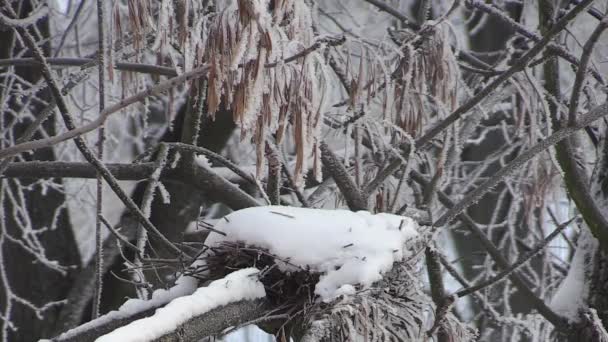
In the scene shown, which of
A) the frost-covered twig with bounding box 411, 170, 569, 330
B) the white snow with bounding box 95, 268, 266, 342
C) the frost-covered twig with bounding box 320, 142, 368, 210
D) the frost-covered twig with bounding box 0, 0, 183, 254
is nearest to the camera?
the white snow with bounding box 95, 268, 266, 342

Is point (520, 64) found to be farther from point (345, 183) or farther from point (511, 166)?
point (345, 183)

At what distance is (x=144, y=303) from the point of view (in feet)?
4.68

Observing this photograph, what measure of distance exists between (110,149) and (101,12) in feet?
10.9

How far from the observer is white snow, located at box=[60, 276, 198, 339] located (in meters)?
1.38

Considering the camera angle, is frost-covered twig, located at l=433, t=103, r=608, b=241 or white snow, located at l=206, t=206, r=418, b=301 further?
frost-covered twig, located at l=433, t=103, r=608, b=241

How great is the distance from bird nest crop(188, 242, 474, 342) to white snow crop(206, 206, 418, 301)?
0.6 inches

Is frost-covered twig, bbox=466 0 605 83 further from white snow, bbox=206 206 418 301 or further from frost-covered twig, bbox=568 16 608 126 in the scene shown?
white snow, bbox=206 206 418 301

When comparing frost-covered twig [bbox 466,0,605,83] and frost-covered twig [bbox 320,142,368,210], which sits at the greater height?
frost-covered twig [bbox 466,0,605,83]

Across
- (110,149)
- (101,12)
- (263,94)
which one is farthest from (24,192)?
(263,94)

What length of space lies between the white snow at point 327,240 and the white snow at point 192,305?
0.26ft

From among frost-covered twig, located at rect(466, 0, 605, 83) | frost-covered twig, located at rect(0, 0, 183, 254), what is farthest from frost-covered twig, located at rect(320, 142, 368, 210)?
frost-covered twig, located at rect(466, 0, 605, 83)

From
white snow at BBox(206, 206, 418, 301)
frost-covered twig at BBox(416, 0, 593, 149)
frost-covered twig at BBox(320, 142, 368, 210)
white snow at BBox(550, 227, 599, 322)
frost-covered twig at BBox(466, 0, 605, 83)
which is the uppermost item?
frost-covered twig at BBox(466, 0, 605, 83)

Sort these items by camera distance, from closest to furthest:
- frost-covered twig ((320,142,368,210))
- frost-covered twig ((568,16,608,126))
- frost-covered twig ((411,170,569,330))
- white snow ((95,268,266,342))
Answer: white snow ((95,268,266,342)) < frost-covered twig ((568,16,608,126)) < frost-covered twig ((320,142,368,210)) < frost-covered twig ((411,170,569,330))

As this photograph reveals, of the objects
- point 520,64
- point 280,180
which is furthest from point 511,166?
point 280,180
